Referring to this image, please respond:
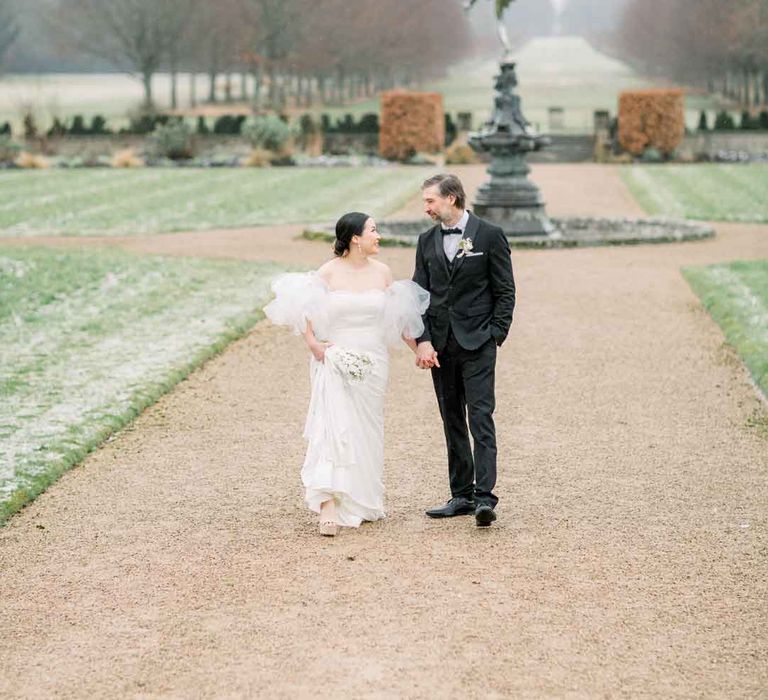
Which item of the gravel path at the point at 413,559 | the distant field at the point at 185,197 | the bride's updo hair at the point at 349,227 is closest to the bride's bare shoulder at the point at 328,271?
the bride's updo hair at the point at 349,227

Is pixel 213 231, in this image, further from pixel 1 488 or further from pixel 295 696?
pixel 295 696

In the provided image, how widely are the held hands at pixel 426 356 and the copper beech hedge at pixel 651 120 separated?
123ft

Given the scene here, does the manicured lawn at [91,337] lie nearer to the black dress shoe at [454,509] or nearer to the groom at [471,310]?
the black dress shoe at [454,509]

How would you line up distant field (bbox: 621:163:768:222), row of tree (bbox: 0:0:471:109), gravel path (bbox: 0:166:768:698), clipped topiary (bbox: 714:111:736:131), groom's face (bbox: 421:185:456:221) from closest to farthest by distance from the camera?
1. gravel path (bbox: 0:166:768:698)
2. groom's face (bbox: 421:185:456:221)
3. distant field (bbox: 621:163:768:222)
4. clipped topiary (bbox: 714:111:736:131)
5. row of tree (bbox: 0:0:471:109)

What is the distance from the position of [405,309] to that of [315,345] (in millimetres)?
477

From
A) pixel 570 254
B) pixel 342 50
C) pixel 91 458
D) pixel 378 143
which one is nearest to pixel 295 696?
pixel 91 458

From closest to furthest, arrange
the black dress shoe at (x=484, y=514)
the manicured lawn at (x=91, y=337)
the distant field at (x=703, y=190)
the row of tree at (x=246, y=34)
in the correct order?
1. the black dress shoe at (x=484, y=514)
2. the manicured lawn at (x=91, y=337)
3. the distant field at (x=703, y=190)
4. the row of tree at (x=246, y=34)

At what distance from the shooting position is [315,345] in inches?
284

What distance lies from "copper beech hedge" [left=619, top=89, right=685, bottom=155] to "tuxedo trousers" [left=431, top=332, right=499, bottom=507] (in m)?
37.3

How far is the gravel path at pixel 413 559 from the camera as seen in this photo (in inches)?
213

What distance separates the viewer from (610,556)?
6828mm

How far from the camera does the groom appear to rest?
7238mm

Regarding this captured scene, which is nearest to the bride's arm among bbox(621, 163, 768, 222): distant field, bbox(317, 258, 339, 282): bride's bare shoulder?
bbox(317, 258, 339, 282): bride's bare shoulder

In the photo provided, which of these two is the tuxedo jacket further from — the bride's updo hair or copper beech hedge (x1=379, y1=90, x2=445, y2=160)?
copper beech hedge (x1=379, y1=90, x2=445, y2=160)
